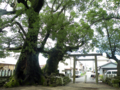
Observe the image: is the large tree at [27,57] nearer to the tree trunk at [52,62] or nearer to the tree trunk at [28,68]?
the tree trunk at [28,68]

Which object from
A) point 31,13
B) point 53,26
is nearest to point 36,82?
point 53,26

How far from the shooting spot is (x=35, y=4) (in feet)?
36.6

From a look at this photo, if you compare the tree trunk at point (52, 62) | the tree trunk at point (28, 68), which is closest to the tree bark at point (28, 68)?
the tree trunk at point (28, 68)

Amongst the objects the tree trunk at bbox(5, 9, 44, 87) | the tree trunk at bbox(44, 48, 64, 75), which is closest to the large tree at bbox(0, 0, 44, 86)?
the tree trunk at bbox(5, 9, 44, 87)

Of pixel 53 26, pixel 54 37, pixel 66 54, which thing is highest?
pixel 53 26

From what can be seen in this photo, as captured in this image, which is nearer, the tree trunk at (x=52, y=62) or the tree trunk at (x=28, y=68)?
the tree trunk at (x=28, y=68)

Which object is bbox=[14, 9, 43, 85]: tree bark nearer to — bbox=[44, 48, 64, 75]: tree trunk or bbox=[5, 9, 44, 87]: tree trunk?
bbox=[5, 9, 44, 87]: tree trunk

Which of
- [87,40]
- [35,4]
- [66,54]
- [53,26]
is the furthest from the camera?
[66,54]

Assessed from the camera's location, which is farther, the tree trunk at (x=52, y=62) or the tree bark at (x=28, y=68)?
the tree trunk at (x=52, y=62)

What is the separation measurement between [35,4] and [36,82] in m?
6.98

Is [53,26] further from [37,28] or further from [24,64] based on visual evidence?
[24,64]

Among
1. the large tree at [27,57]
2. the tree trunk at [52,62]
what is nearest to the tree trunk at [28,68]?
the large tree at [27,57]

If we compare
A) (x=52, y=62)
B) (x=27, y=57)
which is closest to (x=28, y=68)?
(x=27, y=57)

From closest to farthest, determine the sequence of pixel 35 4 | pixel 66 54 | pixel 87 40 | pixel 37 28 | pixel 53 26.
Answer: pixel 37 28 < pixel 53 26 < pixel 35 4 < pixel 87 40 < pixel 66 54
